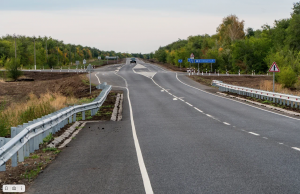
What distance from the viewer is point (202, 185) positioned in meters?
6.11

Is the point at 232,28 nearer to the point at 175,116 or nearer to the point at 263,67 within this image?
the point at 263,67

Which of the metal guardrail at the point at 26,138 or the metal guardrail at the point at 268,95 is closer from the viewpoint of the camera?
the metal guardrail at the point at 26,138

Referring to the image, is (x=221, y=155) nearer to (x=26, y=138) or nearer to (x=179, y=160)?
(x=179, y=160)

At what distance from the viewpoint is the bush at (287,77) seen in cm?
3900

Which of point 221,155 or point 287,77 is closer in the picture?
point 221,155

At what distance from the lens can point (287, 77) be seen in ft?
128

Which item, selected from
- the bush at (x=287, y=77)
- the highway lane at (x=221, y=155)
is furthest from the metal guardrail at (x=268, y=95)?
the bush at (x=287, y=77)

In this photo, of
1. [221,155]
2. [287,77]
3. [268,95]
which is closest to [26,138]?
[221,155]

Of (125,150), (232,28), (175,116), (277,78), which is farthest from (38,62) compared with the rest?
(125,150)

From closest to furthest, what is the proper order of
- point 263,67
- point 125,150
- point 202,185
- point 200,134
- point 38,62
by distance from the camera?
point 202,185
point 125,150
point 200,134
point 263,67
point 38,62

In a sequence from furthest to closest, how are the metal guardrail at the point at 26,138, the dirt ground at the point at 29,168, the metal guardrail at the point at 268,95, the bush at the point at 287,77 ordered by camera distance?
the bush at the point at 287,77 → the metal guardrail at the point at 268,95 → the metal guardrail at the point at 26,138 → the dirt ground at the point at 29,168

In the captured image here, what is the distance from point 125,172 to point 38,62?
407 ft

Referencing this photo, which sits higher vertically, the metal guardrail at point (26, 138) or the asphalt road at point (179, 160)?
the metal guardrail at point (26, 138)

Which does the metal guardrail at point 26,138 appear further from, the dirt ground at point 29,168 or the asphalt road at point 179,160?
the asphalt road at point 179,160
